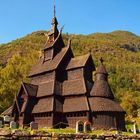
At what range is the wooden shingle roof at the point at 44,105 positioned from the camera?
1763 inches

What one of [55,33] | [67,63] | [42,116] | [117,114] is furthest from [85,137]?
[55,33]

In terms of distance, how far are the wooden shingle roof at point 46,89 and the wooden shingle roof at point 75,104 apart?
3047mm

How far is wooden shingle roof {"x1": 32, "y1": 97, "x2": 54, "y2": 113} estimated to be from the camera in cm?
4478

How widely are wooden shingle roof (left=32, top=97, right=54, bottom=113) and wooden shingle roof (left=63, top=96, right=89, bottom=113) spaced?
7.62 ft

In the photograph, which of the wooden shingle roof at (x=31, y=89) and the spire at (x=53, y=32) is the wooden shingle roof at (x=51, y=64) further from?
the spire at (x=53, y=32)

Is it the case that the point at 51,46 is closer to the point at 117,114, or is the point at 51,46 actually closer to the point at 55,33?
the point at 55,33

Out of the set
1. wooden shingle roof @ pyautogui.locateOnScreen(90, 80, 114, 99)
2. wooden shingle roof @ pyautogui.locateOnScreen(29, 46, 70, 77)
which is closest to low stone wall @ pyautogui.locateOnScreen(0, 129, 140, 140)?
wooden shingle roof @ pyautogui.locateOnScreen(90, 80, 114, 99)

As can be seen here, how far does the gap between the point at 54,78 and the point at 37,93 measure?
4021 mm

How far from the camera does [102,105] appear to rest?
42406 mm

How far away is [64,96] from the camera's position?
46.5 m

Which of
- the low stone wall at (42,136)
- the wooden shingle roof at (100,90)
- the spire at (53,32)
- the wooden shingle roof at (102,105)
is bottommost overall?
the low stone wall at (42,136)

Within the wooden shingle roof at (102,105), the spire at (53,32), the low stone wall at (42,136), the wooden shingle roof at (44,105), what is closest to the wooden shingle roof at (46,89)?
the wooden shingle roof at (44,105)

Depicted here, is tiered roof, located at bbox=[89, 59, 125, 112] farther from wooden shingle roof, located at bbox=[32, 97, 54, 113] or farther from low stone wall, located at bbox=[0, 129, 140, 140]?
low stone wall, located at bbox=[0, 129, 140, 140]

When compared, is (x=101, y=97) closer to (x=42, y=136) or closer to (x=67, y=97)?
(x=67, y=97)
